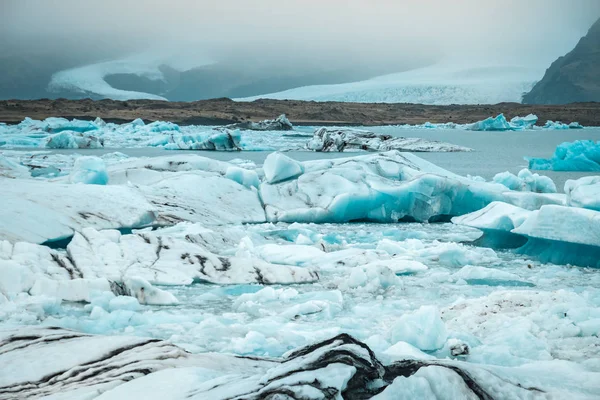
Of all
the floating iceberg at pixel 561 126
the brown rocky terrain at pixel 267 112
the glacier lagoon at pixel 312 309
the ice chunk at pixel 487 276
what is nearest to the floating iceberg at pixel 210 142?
the glacier lagoon at pixel 312 309

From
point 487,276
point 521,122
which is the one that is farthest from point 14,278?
point 521,122

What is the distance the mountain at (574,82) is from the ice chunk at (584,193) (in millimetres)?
76722

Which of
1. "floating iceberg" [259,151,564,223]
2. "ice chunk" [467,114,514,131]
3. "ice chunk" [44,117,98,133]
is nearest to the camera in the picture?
A: "floating iceberg" [259,151,564,223]

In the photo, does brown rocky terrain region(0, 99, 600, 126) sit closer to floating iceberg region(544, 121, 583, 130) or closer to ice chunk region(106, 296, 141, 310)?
floating iceberg region(544, 121, 583, 130)

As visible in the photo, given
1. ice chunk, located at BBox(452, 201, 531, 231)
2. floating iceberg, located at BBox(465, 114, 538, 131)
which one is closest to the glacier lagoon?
ice chunk, located at BBox(452, 201, 531, 231)

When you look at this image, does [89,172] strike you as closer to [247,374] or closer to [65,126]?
[247,374]

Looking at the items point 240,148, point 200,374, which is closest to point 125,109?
point 240,148

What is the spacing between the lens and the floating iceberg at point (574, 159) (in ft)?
52.0

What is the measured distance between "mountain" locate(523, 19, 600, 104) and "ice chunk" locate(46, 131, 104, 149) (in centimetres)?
6915

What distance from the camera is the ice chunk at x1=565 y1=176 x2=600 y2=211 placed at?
747 centimetres

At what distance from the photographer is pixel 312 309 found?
4.25 meters

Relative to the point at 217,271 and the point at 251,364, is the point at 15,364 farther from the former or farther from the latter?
the point at 217,271

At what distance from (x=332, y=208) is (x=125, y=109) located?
40445 millimetres

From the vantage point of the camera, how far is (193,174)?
9289mm
